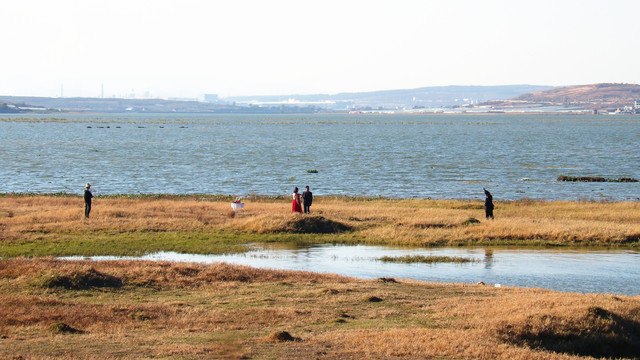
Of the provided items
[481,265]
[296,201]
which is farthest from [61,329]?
[296,201]

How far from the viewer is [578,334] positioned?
1559 cm

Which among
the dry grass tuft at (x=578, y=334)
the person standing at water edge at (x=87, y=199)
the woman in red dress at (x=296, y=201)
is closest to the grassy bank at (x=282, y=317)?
the dry grass tuft at (x=578, y=334)

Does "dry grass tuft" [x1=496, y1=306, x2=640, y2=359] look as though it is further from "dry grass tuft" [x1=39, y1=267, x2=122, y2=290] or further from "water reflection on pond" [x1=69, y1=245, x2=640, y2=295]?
"dry grass tuft" [x1=39, y1=267, x2=122, y2=290]

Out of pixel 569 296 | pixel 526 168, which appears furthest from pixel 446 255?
pixel 526 168

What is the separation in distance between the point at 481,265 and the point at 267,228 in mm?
11059

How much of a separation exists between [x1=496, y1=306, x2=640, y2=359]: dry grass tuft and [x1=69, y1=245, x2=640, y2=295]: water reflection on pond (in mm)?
7291

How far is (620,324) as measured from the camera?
16.3m

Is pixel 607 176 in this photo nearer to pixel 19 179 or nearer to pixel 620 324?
pixel 19 179

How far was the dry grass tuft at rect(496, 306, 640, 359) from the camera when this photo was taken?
15.3 m

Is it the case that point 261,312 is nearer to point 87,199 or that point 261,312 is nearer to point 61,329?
point 61,329

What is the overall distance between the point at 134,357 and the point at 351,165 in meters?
80.1

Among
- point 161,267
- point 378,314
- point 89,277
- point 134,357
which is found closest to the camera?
point 134,357

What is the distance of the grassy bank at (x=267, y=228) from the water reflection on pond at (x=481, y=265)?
176 centimetres

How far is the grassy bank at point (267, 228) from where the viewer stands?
3142cm
